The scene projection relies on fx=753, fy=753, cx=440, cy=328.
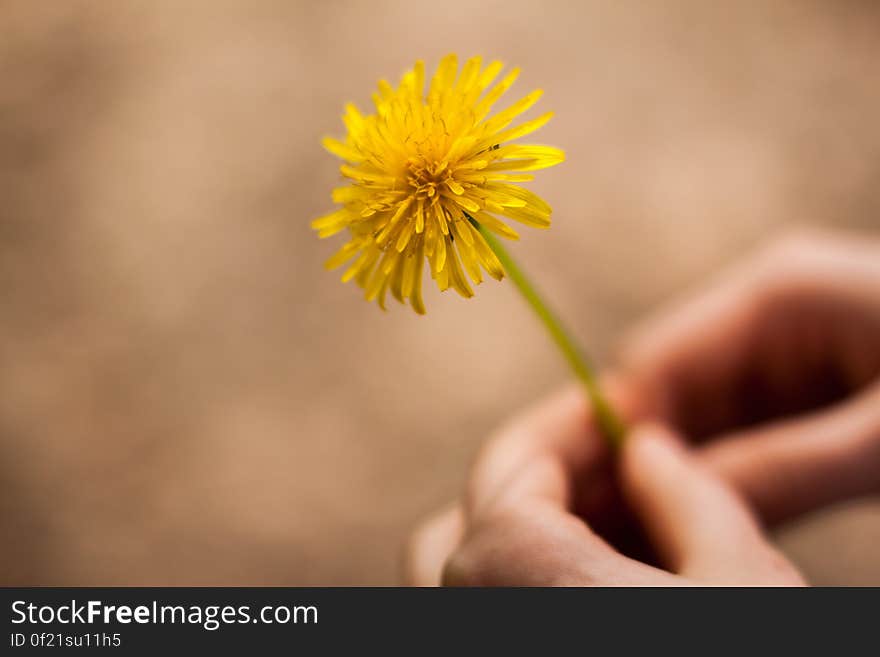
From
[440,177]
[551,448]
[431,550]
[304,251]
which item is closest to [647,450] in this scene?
[551,448]

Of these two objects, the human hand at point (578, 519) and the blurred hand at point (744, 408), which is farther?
the blurred hand at point (744, 408)

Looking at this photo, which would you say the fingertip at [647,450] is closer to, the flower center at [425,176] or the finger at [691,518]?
the finger at [691,518]

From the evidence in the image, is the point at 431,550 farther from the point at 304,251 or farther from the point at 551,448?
the point at 304,251

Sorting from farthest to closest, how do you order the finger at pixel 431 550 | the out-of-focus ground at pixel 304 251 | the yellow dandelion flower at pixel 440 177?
1. the out-of-focus ground at pixel 304 251
2. the finger at pixel 431 550
3. the yellow dandelion flower at pixel 440 177

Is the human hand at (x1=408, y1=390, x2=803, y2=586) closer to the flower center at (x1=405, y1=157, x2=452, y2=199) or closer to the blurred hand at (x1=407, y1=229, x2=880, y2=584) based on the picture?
the blurred hand at (x1=407, y1=229, x2=880, y2=584)

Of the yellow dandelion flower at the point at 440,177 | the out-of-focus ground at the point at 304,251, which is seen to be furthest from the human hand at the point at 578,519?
the out-of-focus ground at the point at 304,251

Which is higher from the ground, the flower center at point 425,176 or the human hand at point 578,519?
the flower center at point 425,176
